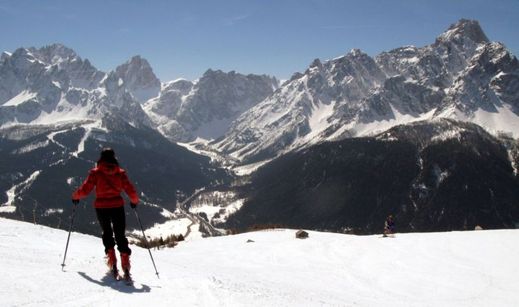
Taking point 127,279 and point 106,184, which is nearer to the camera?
point 127,279

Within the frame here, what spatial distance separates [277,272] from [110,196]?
961cm

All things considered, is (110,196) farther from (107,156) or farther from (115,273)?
(115,273)

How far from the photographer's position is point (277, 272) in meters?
21.7

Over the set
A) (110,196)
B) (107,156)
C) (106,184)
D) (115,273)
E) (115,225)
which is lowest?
(115,273)

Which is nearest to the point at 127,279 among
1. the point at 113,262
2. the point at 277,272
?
the point at 113,262

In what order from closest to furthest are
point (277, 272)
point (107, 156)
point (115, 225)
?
1. point (107, 156)
2. point (115, 225)
3. point (277, 272)

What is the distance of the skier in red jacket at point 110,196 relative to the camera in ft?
47.0

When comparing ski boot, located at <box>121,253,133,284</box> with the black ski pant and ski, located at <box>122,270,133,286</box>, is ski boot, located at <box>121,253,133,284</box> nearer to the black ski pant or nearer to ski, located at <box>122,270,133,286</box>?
ski, located at <box>122,270,133,286</box>

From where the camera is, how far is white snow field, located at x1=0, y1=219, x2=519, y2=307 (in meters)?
12.6

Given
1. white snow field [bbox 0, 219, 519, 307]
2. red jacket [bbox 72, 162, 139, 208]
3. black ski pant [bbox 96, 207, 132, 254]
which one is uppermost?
red jacket [bbox 72, 162, 139, 208]

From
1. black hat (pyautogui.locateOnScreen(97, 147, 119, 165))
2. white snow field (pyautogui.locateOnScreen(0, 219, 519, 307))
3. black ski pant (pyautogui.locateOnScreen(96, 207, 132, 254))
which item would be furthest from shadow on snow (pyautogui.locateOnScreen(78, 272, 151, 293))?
black hat (pyautogui.locateOnScreen(97, 147, 119, 165))

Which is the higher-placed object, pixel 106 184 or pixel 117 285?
pixel 106 184

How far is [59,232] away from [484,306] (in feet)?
58.3

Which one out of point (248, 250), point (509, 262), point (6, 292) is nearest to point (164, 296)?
point (6, 292)
